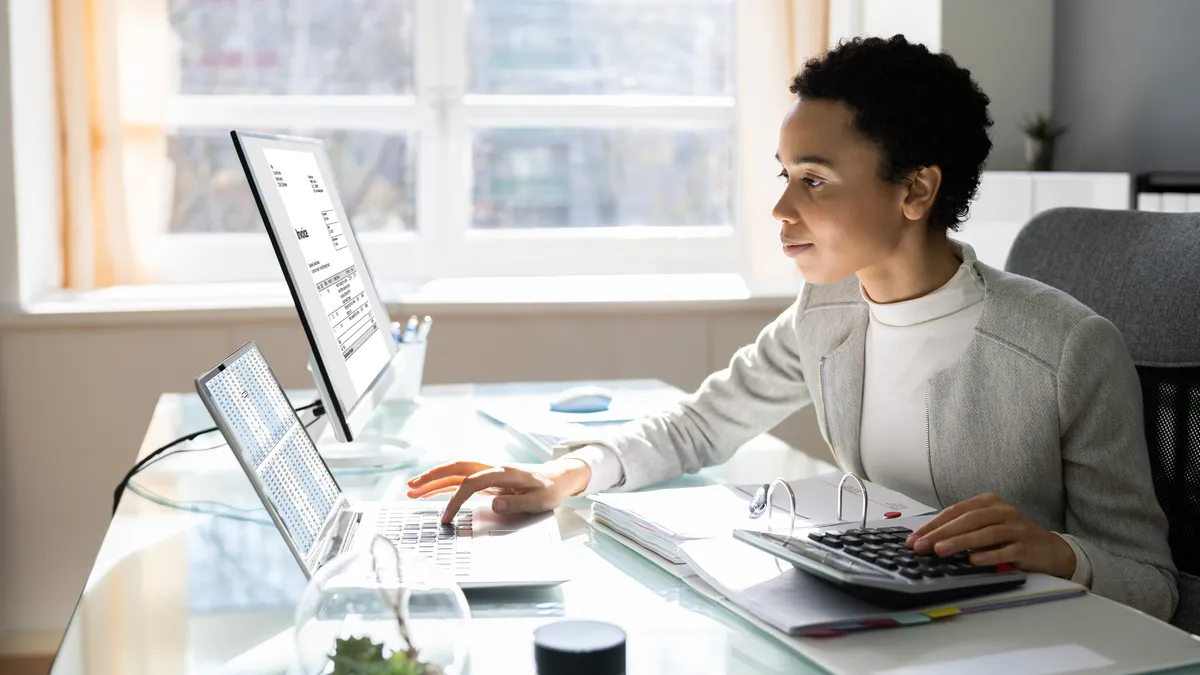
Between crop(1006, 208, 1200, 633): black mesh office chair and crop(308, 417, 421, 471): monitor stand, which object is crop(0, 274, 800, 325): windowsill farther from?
crop(1006, 208, 1200, 633): black mesh office chair

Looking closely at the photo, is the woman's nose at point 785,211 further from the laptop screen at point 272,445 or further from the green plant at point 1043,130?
the green plant at point 1043,130

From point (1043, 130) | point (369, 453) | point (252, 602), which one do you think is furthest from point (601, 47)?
point (252, 602)

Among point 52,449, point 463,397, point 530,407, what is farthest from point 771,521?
point 52,449

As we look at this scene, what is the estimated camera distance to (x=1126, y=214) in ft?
4.79

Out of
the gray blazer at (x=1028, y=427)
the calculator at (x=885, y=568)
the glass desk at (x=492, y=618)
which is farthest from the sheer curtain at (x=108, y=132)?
the calculator at (x=885, y=568)

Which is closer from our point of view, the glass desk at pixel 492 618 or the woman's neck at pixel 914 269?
the glass desk at pixel 492 618

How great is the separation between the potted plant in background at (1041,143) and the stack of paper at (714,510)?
2.02m

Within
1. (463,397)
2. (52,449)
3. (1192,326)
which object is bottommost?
(52,449)

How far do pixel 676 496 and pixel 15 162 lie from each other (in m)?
2.04

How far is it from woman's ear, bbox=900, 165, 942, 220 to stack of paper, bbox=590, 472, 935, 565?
0.99 ft

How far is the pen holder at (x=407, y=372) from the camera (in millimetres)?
1854

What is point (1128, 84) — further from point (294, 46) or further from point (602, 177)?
point (294, 46)

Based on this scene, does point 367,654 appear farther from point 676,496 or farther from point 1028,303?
point 1028,303

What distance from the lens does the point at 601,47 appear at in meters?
3.26
